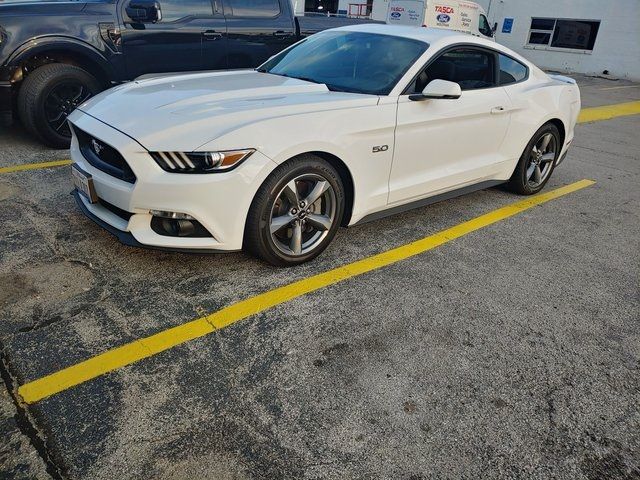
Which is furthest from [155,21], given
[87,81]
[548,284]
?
[548,284]

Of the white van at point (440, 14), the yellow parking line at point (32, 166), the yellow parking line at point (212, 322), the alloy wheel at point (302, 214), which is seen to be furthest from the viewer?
the white van at point (440, 14)

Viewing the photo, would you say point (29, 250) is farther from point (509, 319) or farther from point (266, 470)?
point (509, 319)

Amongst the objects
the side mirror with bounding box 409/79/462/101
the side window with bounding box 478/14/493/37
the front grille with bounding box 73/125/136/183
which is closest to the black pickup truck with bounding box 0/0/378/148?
the front grille with bounding box 73/125/136/183

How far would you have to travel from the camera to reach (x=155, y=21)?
19.5ft

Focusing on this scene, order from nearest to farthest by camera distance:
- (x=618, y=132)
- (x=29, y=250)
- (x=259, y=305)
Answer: (x=259, y=305) < (x=29, y=250) < (x=618, y=132)

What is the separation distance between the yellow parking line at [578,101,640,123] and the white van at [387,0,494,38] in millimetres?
6980

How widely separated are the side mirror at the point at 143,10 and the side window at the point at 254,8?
1.11 metres

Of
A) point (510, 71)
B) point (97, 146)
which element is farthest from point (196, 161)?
point (510, 71)

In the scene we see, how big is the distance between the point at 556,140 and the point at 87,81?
517 centimetres

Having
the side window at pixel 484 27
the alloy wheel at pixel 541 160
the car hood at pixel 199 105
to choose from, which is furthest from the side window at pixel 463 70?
the side window at pixel 484 27

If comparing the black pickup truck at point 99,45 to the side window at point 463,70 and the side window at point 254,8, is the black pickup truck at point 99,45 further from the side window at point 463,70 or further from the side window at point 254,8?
the side window at point 463,70

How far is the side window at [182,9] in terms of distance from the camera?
20.1ft

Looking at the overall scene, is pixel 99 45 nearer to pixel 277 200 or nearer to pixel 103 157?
pixel 103 157

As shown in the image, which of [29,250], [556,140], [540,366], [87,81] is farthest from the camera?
[87,81]
